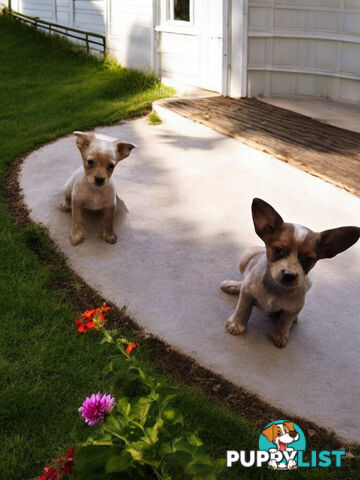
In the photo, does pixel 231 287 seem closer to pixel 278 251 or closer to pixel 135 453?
pixel 278 251

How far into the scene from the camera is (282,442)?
349cm

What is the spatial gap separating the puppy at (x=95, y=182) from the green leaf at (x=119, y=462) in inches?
128

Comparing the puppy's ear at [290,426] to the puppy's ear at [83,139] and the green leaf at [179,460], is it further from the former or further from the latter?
the puppy's ear at [83,139]

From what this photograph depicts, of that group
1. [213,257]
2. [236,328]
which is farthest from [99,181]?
[236,328]

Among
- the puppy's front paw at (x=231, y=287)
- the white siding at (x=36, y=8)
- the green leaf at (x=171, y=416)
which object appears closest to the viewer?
the green leaf at (x=171, y=416)

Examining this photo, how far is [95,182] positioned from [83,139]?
1.17 feet

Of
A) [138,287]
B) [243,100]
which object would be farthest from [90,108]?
[138,287]

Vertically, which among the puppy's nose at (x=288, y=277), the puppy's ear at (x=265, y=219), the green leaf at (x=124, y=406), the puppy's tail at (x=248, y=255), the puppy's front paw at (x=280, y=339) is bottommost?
the puppy's front paw at (x=280, y=339)

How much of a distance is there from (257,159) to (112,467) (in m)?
6.04

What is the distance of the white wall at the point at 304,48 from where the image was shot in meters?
10.6

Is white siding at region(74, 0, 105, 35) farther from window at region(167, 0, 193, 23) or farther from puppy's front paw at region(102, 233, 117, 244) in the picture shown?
puppy's front paw at region(102, 233, 117, 244)

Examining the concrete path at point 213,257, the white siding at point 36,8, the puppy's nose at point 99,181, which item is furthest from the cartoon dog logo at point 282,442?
the white siding at point 36,8

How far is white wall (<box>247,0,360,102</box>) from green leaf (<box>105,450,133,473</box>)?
9138 mm

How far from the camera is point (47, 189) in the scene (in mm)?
7078
